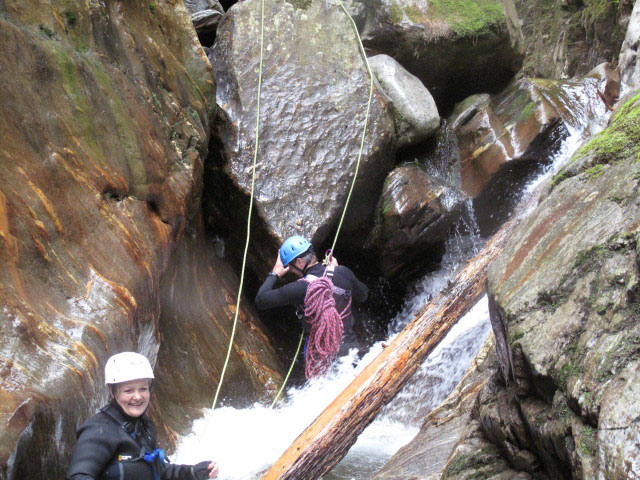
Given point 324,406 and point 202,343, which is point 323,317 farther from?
point 202,343

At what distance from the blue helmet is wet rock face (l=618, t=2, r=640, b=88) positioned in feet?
19.6

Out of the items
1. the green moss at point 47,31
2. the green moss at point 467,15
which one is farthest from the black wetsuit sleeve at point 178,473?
the green moss at point 467,15

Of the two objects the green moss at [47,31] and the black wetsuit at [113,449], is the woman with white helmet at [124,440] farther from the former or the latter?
the green moss at [47,31]

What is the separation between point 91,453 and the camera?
8.95 feet

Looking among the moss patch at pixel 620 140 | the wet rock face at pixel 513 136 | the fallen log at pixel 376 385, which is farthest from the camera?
the wet rock face at pixel 513 136

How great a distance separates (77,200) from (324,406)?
3074mm

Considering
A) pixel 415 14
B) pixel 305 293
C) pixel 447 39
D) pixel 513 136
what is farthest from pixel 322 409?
pixel 415 14

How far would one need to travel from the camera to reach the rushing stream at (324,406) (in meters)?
4.95

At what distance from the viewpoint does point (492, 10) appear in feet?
30.1

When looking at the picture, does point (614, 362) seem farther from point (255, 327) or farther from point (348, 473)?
point (255, 327)

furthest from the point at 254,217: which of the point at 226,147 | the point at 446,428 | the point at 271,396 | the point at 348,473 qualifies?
the point at 446,428

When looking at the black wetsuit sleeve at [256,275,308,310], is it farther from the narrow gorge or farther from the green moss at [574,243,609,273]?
the green moss at [574,243,609,273]

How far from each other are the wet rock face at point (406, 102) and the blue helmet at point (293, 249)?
3092 mm

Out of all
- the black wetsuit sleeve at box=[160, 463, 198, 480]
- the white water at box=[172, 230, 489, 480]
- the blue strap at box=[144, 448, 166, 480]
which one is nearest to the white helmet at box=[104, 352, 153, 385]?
the blue strap at box=[144, 448, 166, 480]
